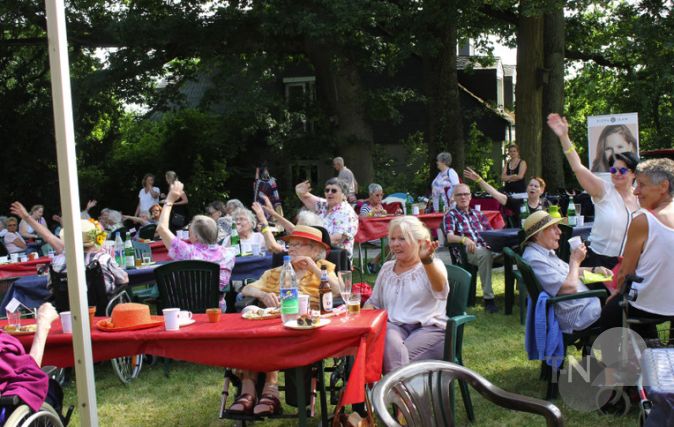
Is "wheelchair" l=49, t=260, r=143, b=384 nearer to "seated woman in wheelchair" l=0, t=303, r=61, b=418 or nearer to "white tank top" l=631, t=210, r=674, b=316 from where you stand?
"seated woman in wheelchair" l=0, t=303, r=61, b=418

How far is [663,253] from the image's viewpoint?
4715 mm

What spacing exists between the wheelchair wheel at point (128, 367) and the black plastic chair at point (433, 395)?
390 centimetres

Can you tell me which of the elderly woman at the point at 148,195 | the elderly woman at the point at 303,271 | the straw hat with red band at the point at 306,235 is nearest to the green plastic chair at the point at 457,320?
the elderly woman at the point at 303,271

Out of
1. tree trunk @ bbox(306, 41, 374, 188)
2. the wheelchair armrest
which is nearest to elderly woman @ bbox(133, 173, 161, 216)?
tree trunk @ bbox(306, 41, 374, 188)

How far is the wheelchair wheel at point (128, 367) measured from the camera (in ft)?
21.5

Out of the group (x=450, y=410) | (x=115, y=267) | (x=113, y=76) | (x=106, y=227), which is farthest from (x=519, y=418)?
(x=113, y=76)

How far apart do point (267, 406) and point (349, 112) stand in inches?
617

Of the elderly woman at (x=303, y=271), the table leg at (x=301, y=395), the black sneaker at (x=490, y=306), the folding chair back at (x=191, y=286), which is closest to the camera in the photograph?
the table leg at (x=301, y=395)

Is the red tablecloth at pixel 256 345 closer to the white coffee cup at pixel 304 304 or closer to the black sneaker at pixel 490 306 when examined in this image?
the white coffee cup at pixel 304 304

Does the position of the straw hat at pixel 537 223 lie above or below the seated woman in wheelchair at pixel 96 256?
above

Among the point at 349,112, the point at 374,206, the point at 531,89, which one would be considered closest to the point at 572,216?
the point at 374,206

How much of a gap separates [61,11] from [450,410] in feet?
7.73

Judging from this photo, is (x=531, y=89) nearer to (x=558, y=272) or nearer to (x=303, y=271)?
(x=558, y=272)

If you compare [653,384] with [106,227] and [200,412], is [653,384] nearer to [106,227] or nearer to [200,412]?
[200,412]
